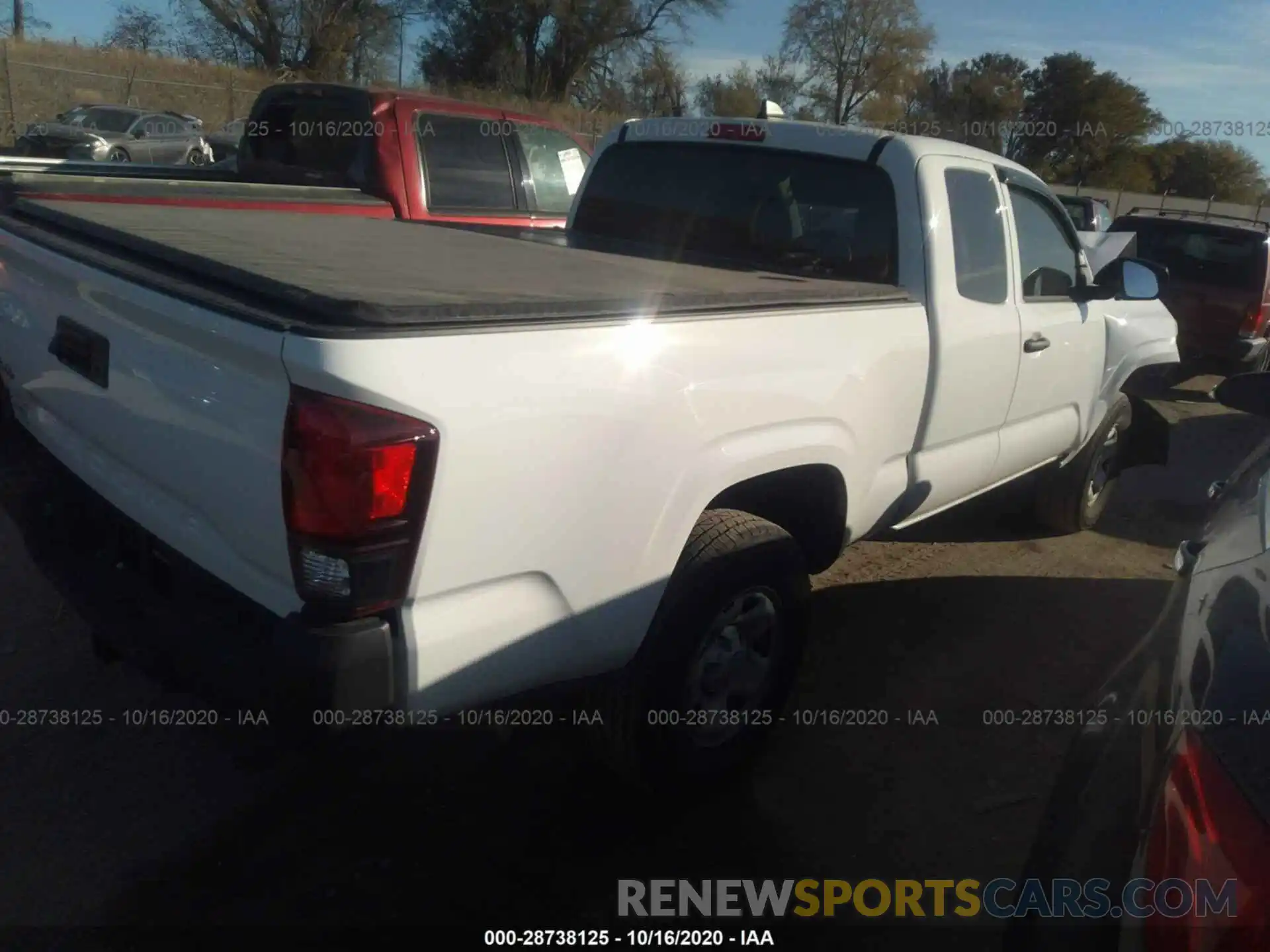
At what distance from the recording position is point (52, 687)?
11.5 ft

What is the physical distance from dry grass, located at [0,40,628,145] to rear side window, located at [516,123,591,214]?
1821 cm

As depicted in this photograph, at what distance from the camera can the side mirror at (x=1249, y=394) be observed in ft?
10.1

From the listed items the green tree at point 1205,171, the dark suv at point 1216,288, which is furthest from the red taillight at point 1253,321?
the green tree at point 1205,171

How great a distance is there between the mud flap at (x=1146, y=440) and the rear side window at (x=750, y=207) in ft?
10.2

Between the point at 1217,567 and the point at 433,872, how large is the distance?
206 centimetres

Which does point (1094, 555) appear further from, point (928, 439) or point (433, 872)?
point (433, 872)

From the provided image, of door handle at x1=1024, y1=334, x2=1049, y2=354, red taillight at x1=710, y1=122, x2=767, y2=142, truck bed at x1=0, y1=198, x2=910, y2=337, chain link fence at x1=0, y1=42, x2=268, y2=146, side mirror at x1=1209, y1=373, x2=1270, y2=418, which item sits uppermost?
chain link fence at x1=0, y1=42, x2=268, y2=146

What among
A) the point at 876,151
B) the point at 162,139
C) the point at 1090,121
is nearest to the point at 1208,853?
the point at 876,151

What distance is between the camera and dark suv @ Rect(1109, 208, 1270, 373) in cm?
976

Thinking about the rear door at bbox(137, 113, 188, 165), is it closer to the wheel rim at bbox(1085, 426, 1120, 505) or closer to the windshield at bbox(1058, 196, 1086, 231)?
the windshield at bbox(1058, 196, 1086, 231)

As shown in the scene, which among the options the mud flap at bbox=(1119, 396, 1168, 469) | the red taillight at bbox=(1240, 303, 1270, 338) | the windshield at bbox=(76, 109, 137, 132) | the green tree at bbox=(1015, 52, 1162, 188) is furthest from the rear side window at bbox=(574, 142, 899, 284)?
the green tree at bbox=(1015, 52, 1162, 188)

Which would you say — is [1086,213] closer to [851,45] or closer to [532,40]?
[851,45]

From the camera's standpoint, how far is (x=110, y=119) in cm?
2152

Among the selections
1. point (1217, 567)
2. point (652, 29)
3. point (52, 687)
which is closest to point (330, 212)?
point (52, 687)
